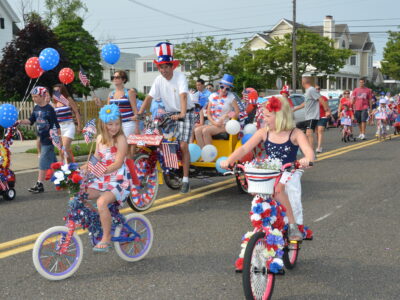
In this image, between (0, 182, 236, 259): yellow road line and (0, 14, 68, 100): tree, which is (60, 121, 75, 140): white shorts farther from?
(0, 14, 68, 100): tree

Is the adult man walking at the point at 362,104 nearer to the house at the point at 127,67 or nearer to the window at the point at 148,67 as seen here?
the window at the point at 148,67

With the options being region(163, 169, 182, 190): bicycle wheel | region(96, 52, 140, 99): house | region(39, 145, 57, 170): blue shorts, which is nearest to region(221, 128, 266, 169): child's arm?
region(163, 169, 182, 190): bicycle wheel

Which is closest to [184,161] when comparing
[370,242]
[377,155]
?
[370,242]

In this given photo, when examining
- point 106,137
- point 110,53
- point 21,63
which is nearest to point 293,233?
point 106,137

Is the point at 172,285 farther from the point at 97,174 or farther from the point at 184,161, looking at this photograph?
the point at 184,161

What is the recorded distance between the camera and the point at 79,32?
1828 inches

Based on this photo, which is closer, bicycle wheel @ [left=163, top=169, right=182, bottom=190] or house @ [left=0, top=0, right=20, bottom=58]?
bicycle wheel @ [left=163, top=169, right=182, bottom=190]

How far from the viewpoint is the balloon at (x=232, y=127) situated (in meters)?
8.20

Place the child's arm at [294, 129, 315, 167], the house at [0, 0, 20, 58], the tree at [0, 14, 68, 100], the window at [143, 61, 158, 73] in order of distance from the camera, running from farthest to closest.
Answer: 1. the window at [143, 61, 158, 73]
2. the house at [0, 0, 20, 58]
3. the tree at [0, 14, 68, 100]
4. the child's arm at [294, 129, 315, 167]

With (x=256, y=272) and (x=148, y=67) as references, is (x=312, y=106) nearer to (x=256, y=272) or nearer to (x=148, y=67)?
(x=256, y=272)

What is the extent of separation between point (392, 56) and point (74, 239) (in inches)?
2572

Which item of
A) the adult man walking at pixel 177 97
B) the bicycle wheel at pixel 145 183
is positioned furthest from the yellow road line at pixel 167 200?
the adult man walking at pixel 177 97

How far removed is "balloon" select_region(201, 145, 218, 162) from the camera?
8.08 metres

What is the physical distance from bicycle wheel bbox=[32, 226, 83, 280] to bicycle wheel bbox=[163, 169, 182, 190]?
11.9ft
